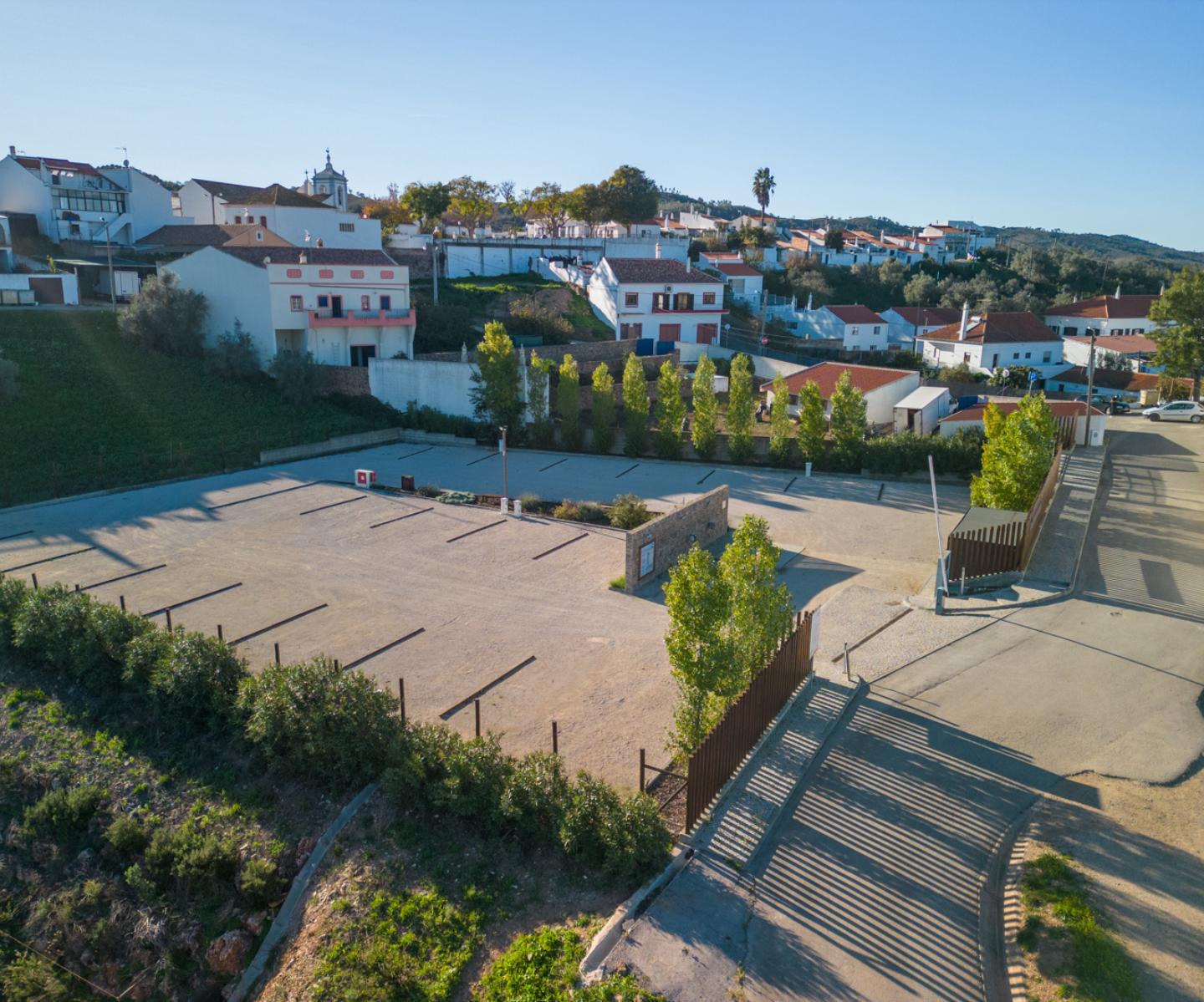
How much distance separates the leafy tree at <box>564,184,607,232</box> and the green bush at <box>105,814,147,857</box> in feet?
224

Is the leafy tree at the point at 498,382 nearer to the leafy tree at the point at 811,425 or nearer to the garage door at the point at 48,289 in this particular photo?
the leafy tree at the point at 811,425

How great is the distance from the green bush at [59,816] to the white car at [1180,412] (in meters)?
43.7

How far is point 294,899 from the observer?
11133 millimetres

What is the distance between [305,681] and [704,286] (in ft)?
146

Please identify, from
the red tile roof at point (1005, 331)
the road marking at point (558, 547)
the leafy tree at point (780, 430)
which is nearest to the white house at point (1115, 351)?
the red tile roof at point (1005, 331)

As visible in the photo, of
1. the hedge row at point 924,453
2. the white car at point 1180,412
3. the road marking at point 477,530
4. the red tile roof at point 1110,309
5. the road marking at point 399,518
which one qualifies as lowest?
the road marking at point 477,530

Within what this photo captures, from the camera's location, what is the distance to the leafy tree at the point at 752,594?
41.4 feet

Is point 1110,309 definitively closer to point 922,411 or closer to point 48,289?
point 922,411

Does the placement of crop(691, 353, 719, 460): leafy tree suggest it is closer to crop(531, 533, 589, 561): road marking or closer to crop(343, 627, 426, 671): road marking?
crop(531, 533, 589, 561): road marking

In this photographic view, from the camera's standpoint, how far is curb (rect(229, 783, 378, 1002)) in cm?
1049

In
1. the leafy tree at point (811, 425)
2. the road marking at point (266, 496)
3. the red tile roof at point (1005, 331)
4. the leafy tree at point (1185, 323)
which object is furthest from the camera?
the red tile roof at point (1005, 331)

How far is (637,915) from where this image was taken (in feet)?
30.5

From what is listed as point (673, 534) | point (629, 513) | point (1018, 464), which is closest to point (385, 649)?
point (673, 534)

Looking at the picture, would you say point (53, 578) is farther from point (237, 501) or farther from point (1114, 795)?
point (1114, 795)
